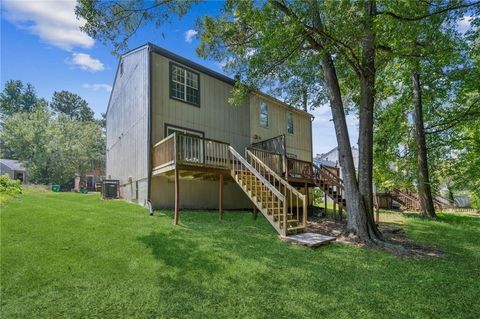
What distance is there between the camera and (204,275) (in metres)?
4.70

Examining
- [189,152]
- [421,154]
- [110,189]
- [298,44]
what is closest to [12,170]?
[110,189]

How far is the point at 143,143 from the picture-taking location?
36.4 ft

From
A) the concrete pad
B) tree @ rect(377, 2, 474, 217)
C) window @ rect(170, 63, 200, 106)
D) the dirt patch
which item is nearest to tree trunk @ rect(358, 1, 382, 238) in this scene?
tree @ rect(377, 2, 474, 217)

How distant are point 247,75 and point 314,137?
36.2 ft

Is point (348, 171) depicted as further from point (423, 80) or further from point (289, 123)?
point (289, 123)

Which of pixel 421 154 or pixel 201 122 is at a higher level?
pixel 201 122

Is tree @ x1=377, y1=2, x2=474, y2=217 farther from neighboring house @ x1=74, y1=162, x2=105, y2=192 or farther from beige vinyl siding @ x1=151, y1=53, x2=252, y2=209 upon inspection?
neighboring house @ x1=74, y1=162, x2=105, y2=192

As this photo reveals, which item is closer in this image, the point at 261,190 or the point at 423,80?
the point at 261,190

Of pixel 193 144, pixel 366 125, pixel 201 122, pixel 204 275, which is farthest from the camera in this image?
pixel 201 122

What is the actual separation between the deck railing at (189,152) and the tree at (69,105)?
48353 mm

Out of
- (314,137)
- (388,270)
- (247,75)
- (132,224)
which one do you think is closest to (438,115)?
(314,137)

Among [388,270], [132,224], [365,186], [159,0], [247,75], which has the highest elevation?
[159,0]

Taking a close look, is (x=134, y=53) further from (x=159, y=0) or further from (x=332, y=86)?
(x=332, y=86)

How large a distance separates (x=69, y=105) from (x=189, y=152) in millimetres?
52015
